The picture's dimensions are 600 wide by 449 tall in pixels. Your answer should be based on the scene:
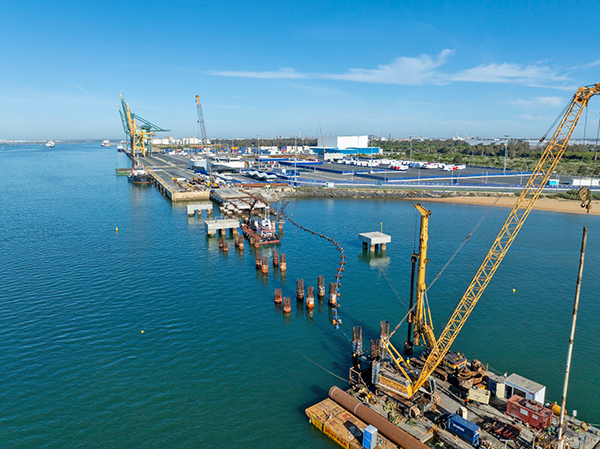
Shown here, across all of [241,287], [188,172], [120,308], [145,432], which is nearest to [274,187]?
[188,172]

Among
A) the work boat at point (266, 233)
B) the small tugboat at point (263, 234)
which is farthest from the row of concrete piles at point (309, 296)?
the work boat at point (266, 233)

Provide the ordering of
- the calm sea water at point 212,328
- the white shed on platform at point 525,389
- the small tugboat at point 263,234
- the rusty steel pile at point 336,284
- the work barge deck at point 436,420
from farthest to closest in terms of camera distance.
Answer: the small tugboat at point 263,234 → the rusty steel pile at point 336,284 → the calm sea water at point 212,328 → the white shed on platform at point 525,389 → the work barge deck at point 436,420

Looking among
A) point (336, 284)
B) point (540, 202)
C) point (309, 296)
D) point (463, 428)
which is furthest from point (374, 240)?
point (540, 202)

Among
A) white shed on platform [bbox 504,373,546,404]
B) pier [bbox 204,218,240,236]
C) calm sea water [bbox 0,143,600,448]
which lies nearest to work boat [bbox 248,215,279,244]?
calm sea water [bbox 0,143,600,448]

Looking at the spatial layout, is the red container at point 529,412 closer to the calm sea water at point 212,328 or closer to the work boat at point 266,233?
the calm sea water at point 212,328

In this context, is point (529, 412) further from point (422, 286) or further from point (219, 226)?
point (219, 226)

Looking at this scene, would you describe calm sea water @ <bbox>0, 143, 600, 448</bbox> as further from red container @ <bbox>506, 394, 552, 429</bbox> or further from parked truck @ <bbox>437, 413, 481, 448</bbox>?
parked truck @ <bbox>437, 413, 481, 448</bbox>
